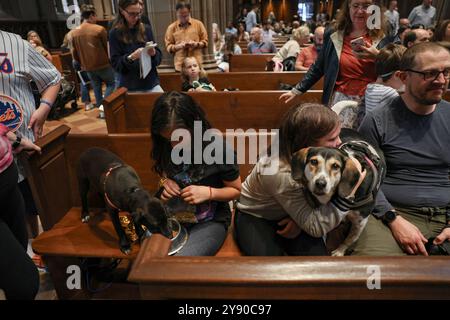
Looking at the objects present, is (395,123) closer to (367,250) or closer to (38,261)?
(367,250)

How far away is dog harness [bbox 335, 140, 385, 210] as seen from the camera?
1227 millimetres

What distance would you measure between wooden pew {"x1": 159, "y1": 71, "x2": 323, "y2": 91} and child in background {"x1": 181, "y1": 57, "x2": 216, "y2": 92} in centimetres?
46

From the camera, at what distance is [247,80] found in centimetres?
393

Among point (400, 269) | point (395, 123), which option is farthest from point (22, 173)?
point (395, 123)

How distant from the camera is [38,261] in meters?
2.22

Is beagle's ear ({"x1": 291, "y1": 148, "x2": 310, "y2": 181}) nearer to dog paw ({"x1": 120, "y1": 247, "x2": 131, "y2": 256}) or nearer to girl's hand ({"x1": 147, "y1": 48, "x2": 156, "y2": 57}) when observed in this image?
dog paw ({"x1": 120, "y1": 247, "x2": 131, "y2": 256})

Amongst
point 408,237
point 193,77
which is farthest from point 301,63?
point 408,237

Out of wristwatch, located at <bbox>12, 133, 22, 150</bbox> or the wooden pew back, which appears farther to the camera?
the wooden pew back

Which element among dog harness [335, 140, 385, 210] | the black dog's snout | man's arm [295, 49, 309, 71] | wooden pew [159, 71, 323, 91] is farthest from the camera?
man's arm [295, 49, 309, 71]

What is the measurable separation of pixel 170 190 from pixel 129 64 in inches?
83.3

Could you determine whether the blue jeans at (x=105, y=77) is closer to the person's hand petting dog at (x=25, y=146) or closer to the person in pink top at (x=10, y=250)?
the person's hand petting dog at (x=25, y=146)

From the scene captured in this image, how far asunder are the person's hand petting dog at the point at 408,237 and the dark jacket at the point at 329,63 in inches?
52.0

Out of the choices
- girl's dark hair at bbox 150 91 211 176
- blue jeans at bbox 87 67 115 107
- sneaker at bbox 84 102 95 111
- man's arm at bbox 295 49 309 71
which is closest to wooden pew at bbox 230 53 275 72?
man's arm at bbox 295 49 309 71
